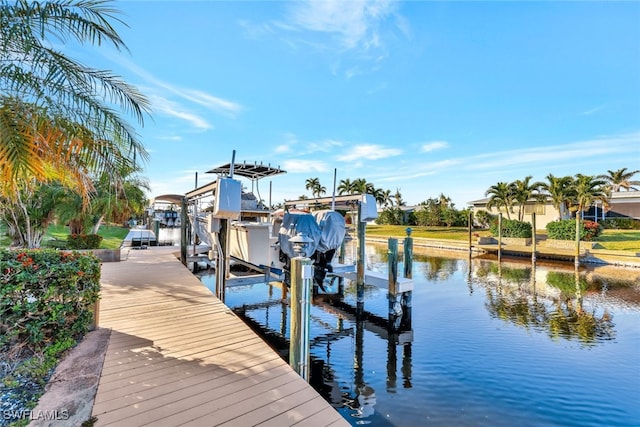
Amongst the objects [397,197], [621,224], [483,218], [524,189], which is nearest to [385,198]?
[397,197]

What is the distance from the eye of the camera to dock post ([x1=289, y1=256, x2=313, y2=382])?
3.98 meters

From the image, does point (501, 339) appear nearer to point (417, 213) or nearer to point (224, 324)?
point (224, 324)

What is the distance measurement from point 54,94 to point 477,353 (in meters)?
8.90

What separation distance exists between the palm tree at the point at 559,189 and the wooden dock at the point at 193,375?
30277 mm

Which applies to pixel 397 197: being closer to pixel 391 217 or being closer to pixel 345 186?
pixel 391 217

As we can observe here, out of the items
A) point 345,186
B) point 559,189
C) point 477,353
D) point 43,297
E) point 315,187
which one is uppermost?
A: point 315,187

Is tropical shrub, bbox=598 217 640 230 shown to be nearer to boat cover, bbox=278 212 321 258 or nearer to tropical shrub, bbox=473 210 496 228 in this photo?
tropical shrub, bbox=473 210 496 228

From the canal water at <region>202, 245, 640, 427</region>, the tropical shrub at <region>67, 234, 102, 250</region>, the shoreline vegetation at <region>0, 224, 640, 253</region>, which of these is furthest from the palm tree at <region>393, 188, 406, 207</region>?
the tropical shrub at <region>67, 234, 102, 250</region>

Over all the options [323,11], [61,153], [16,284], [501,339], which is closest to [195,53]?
[323,11]

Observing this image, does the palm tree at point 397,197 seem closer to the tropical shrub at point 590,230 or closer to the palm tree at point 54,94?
the tropical shrub at point 590,230

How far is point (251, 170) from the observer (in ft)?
41.4

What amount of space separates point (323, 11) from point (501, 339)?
31.6 feet

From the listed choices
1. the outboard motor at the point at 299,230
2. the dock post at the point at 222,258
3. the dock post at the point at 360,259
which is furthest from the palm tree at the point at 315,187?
the dock post at the point at 222,258

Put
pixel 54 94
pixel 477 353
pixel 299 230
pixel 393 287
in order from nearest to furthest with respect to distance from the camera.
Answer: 1. pixel 54 94
2. pixel 477 353
3. pixel 299 230
4. pixel 393 287
